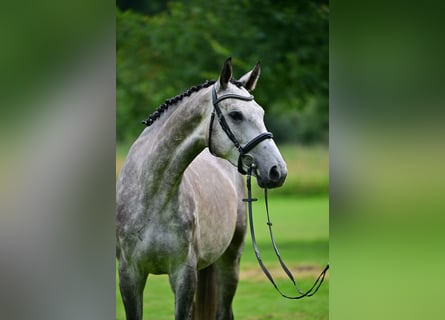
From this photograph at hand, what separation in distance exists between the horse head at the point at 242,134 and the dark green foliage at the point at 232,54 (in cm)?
177

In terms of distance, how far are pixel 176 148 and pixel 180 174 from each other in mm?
→ 120

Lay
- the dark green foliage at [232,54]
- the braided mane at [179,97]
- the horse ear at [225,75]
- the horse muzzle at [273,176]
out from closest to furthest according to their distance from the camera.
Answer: the horse muzzle at [273,176]
the horse ear at [225,75]
the braided mane at [179,97]
the dark green foliage at [232,54]

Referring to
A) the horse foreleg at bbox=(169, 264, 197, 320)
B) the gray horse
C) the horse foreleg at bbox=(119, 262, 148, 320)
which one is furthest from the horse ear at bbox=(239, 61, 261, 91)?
the horse foreleg at bbox=(119, 262, 148, 320)

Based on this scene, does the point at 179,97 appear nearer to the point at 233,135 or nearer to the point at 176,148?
the point at 176,148

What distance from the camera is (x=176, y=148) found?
A: 2.71 m

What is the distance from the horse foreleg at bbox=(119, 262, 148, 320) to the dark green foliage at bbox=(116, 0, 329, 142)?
1637mm

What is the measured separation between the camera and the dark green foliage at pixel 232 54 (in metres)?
4.39

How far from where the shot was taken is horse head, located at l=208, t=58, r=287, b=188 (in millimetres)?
2441

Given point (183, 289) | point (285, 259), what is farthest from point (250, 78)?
point (285, 259)

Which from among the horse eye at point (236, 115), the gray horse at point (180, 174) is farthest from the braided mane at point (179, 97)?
the horse eye at point (236, 115)

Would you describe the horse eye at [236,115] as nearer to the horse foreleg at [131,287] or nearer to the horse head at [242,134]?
the horse head at [242,134]
